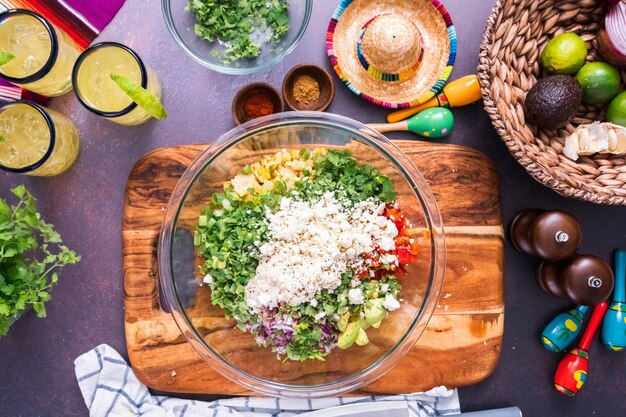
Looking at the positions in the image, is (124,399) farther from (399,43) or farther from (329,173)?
(399,43)

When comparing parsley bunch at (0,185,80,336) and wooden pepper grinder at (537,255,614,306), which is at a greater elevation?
parsley bunch at (0,185,80,336)

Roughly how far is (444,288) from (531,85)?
0.62 m

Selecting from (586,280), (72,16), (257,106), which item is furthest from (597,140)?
(72,16)

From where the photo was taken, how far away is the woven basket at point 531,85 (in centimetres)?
150

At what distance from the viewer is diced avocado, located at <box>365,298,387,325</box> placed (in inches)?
57.4

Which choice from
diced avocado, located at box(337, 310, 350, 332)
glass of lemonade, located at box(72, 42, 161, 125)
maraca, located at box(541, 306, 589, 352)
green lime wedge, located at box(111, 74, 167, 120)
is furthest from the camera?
maraca, located at box(541, 306, 589, 352)

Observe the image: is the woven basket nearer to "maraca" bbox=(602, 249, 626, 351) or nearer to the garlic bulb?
the garlic bulb

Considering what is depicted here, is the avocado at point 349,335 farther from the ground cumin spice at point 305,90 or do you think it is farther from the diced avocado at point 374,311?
the ground cumin spice at point 305,90

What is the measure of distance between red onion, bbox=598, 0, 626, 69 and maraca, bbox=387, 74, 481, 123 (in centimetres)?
35

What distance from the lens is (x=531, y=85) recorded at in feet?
5.30

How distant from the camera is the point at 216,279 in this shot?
154cm

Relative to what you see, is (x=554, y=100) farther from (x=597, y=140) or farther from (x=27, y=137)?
(x=27, y=137)

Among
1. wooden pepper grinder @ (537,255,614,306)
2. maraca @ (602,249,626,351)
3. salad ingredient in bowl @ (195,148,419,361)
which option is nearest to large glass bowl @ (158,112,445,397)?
salad ingredient in bowl @ (195,148,419,361)

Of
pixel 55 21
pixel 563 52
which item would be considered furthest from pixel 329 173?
pixel 55 21
